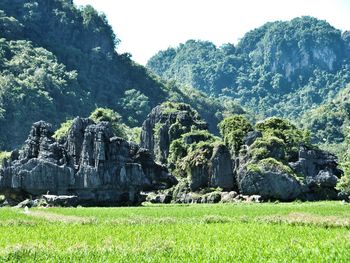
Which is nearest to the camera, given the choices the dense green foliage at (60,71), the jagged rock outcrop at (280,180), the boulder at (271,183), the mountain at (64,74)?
the boulder at (271,183)

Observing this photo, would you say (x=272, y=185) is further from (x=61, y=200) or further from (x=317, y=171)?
(x=61, y=200)

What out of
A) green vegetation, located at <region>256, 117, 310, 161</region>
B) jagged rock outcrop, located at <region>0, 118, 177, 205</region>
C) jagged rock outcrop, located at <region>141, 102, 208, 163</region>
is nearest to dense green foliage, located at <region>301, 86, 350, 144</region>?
jagged rock outcrop, located at <region>141, 102, 208, 163</region>

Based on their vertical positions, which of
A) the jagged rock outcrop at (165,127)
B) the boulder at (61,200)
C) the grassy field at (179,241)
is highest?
the jagged rock outcrop at (165,127)

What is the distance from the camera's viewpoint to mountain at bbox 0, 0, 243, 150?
118m

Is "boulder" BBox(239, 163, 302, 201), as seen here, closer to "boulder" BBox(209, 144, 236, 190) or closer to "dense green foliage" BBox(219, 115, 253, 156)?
"boulder" BBox(209, 144, 236, 190)

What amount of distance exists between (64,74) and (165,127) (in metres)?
53.5

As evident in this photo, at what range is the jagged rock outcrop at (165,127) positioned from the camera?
94250mm

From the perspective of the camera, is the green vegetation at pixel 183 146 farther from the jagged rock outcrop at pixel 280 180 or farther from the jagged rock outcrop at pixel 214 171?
the jagged rock outcrop at pixel 280 180

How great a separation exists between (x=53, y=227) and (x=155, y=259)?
47.7ft

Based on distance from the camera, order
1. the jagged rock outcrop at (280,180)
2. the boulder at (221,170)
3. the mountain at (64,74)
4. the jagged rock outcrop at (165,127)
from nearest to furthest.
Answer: the jagged rock outcrop at (280,180) < the boulder at (221,170) < the jagged rock outcrop at (165,127) < the mountain at (64,74)

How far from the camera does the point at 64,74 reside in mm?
140000

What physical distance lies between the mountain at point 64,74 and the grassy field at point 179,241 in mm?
84768

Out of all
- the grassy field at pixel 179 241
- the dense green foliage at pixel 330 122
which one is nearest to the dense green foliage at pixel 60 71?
the dense green foliage at pixel 330 122

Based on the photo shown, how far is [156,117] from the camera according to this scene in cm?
10044
